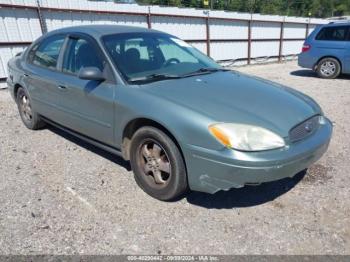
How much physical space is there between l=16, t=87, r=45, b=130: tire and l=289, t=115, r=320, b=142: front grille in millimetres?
3833

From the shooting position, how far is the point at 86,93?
3.56m

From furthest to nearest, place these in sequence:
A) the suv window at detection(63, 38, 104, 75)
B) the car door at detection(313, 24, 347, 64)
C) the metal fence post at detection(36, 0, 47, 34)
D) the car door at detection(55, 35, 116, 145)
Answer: the car door at detection(313, 24, 347, 64)
the metal fence post at detection(36, 0, 47, 34)
the suv window at detection(63, 38, 104, 75)
the car door at detection(55, 35, 116, 145)

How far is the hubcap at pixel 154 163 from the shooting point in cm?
305

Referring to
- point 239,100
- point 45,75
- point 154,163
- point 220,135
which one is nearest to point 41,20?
point 45,75

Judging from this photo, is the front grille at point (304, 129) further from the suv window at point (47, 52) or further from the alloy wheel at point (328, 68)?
the alloy wheel at point (328, 68)

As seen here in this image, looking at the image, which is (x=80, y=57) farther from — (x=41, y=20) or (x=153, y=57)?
(x=41, y=20)

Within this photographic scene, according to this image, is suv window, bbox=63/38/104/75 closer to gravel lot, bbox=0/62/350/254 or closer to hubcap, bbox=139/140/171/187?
hubcap, bbox=139/140/171/187

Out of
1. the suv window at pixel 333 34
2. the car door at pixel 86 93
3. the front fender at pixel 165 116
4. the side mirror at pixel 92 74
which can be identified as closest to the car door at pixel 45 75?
the car door at pixel 86 93

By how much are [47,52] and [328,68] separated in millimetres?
9055

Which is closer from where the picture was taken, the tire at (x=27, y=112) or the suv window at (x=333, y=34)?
the tire at (x=27, y=112)

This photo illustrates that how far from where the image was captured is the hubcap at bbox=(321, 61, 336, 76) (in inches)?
407

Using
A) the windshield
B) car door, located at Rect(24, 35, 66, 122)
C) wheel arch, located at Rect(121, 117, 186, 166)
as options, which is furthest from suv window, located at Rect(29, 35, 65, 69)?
wheel arch, located at Rect(121, 117, 186, 166)

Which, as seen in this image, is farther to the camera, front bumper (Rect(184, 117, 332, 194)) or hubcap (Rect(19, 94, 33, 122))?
hubcap (Rect(19, 94, 33, 122))

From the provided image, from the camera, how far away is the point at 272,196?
129 inches
